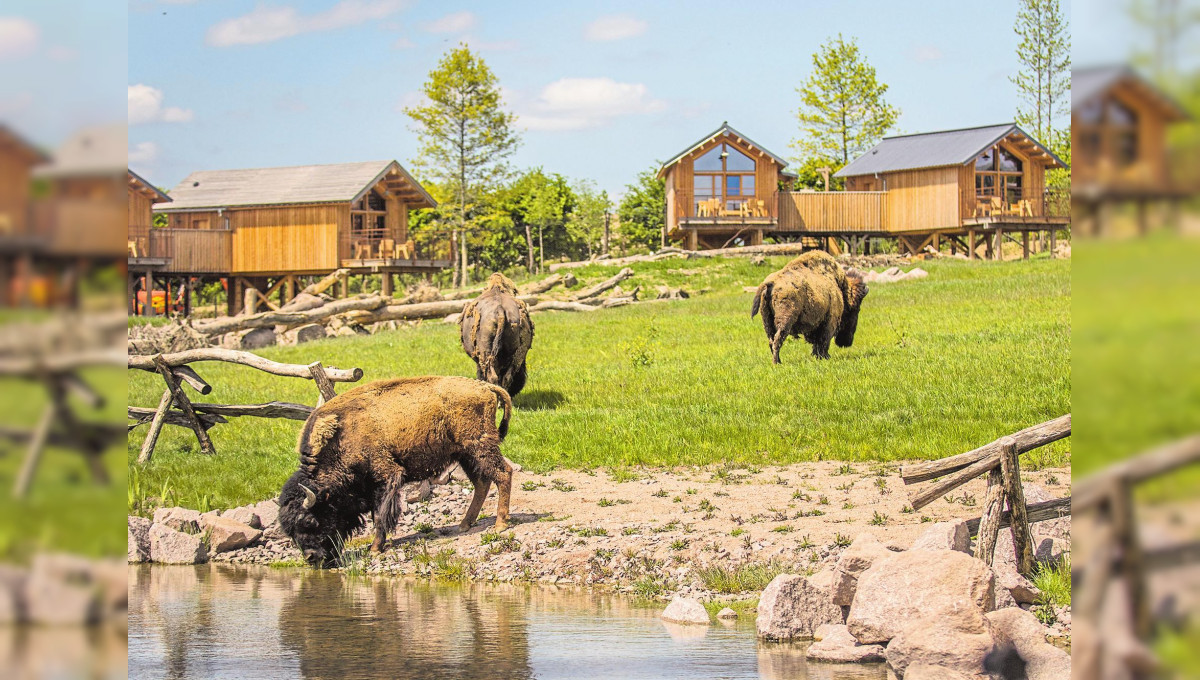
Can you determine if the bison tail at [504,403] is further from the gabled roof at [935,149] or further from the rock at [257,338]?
the gabled roof at [935,149]

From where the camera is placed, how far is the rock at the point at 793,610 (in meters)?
8.23

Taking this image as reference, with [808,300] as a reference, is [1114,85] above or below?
below

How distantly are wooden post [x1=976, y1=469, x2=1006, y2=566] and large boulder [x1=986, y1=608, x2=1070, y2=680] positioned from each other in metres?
1.25

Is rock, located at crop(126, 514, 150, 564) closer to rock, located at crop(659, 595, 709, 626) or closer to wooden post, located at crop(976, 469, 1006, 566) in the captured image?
rock, located at crop(659, 595, 709, 626)

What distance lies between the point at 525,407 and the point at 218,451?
5.60 meters

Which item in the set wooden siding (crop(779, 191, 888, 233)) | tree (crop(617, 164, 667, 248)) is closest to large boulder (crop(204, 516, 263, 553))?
wooden siding (crop(779, 191, 888, 233))

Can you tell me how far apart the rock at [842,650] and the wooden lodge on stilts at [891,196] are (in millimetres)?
47458

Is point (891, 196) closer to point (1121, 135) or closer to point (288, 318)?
point (288, 318)

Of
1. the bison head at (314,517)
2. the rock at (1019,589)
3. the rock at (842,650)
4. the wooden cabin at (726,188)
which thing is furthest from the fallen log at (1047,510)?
the wooden cabin at (726,188)

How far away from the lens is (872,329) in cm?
2884

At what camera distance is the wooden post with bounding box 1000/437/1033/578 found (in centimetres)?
884

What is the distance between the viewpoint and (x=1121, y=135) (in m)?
1.91

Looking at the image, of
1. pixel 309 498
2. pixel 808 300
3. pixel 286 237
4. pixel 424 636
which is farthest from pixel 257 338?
pixel 424 636

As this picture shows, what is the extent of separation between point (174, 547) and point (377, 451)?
2.61 m
